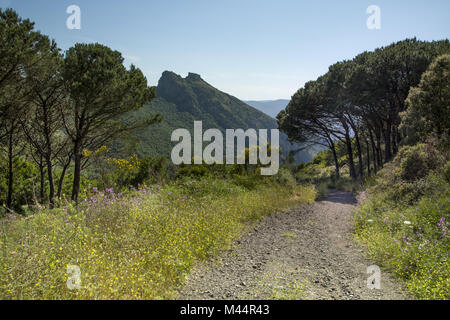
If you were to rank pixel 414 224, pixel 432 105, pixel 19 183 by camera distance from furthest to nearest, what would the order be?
pixel 19 183 < pixel 432 105 < pixel 414 224

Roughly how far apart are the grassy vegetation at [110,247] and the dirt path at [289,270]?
312 millimetres

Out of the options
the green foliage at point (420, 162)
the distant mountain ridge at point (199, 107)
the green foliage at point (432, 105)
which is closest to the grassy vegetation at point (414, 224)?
the green foliage at point (420, 162)

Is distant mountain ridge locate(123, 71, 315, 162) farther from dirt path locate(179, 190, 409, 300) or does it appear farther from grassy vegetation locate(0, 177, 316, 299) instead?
grassy vegetation locate(0, 177, 316, 299)

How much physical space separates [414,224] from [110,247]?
4.90 m

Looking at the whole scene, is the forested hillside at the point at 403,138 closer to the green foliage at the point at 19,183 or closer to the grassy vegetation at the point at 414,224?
the grassy vegetation at the point at 414,224

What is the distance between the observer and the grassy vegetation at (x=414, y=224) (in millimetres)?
3203

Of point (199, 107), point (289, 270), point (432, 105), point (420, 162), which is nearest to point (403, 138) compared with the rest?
point (432, 105)

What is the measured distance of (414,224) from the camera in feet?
14.8

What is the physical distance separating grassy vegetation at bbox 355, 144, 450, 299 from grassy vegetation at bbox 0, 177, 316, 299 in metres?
2.71

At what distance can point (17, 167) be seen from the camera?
14.5 m

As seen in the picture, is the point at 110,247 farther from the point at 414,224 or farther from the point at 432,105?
the point at 432,105
